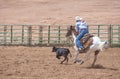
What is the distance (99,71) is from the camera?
12750 millimetres

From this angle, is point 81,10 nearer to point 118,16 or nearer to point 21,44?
point 118,16

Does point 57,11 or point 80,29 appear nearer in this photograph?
point 80,29

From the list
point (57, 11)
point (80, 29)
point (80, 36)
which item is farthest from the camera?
point (57, 11)

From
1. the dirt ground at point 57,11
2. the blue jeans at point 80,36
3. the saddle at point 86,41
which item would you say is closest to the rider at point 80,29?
the blue jeans at point 80,36

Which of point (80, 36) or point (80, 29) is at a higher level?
point (80, 29)

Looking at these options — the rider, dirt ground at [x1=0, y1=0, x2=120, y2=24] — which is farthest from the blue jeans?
dirt ground at [x1=0, y1=0, x2=120, y2=24]

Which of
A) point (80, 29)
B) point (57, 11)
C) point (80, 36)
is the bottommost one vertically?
point (80, 36)

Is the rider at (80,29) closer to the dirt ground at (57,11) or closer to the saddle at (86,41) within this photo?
the saddle at (86,41)

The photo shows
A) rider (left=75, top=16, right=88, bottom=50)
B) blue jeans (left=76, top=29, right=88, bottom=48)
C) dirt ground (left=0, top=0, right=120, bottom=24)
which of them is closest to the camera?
rider (left=75, top=16, right=88, bottom=50)

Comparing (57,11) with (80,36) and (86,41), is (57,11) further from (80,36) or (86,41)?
(86,41)

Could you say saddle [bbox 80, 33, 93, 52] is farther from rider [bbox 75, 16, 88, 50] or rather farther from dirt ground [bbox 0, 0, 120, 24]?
dirt ground [bbox 0, 0, 120, 24]

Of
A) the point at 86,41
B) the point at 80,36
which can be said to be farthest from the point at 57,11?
the point at 86,41

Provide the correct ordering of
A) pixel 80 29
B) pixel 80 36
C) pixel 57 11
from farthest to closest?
pixel 57 11
pixel 80 36
pixel 80 29

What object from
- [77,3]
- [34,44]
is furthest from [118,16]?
[34,44]
